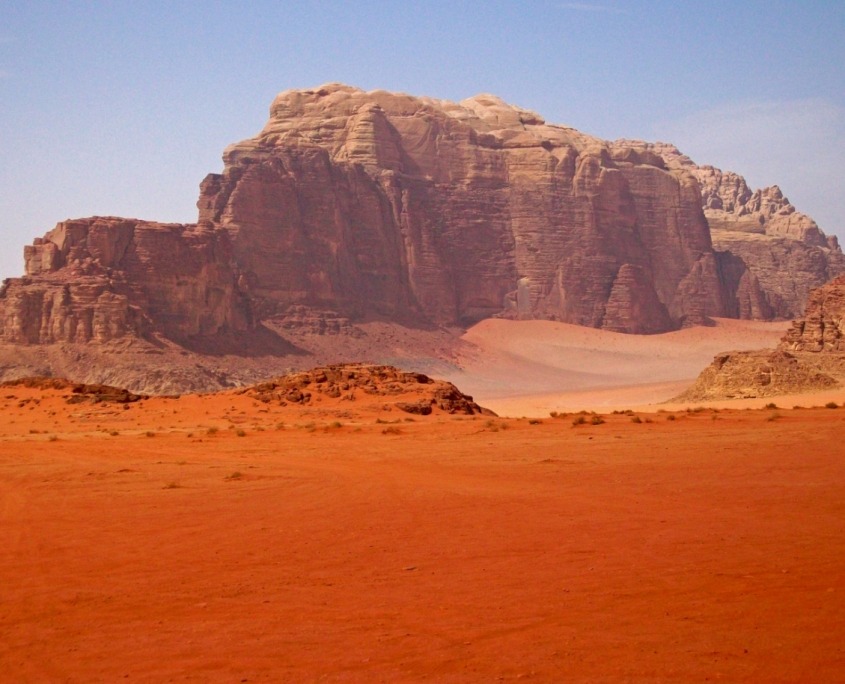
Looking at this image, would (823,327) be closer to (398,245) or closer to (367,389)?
(367,389)

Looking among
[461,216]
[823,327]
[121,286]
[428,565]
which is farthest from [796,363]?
[461,216]

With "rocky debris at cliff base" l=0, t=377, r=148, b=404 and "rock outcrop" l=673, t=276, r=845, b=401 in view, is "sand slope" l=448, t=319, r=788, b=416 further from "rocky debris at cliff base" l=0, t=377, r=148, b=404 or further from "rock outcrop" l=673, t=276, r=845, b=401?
"rocky debris at cliff base" l=0, t=377, r=148, b=404

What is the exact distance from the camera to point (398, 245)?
104438 mm

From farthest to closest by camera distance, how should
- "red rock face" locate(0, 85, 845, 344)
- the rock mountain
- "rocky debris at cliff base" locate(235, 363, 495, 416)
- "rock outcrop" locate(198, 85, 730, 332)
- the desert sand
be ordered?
"rock outcrop" locate(198, 85, 730, 332) → the desert sand → "red rock face" locate(0, 85, 845, 344) → the rock mountain → "rocky debris at cliff base" locate(235, 363, 495, 416)

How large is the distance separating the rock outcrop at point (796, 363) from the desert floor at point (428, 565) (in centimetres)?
2221

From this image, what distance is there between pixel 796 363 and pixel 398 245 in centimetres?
6195

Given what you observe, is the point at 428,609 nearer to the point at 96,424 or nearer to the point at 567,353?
the point at 96,424

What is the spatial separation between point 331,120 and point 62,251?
4416 centimetres

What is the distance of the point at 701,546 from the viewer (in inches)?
484

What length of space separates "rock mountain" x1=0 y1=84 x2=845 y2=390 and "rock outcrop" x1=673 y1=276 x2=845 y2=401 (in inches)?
1356

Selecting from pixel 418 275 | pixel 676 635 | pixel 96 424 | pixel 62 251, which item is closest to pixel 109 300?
pixel 62 251

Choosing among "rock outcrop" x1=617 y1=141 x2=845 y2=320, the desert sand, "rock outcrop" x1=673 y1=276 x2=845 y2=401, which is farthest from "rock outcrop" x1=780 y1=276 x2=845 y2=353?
"rock outcrop" x1=617 y1=141 x2=845 y2=320

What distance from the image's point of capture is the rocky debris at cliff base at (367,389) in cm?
3434

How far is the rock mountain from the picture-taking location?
70438 millimetres
